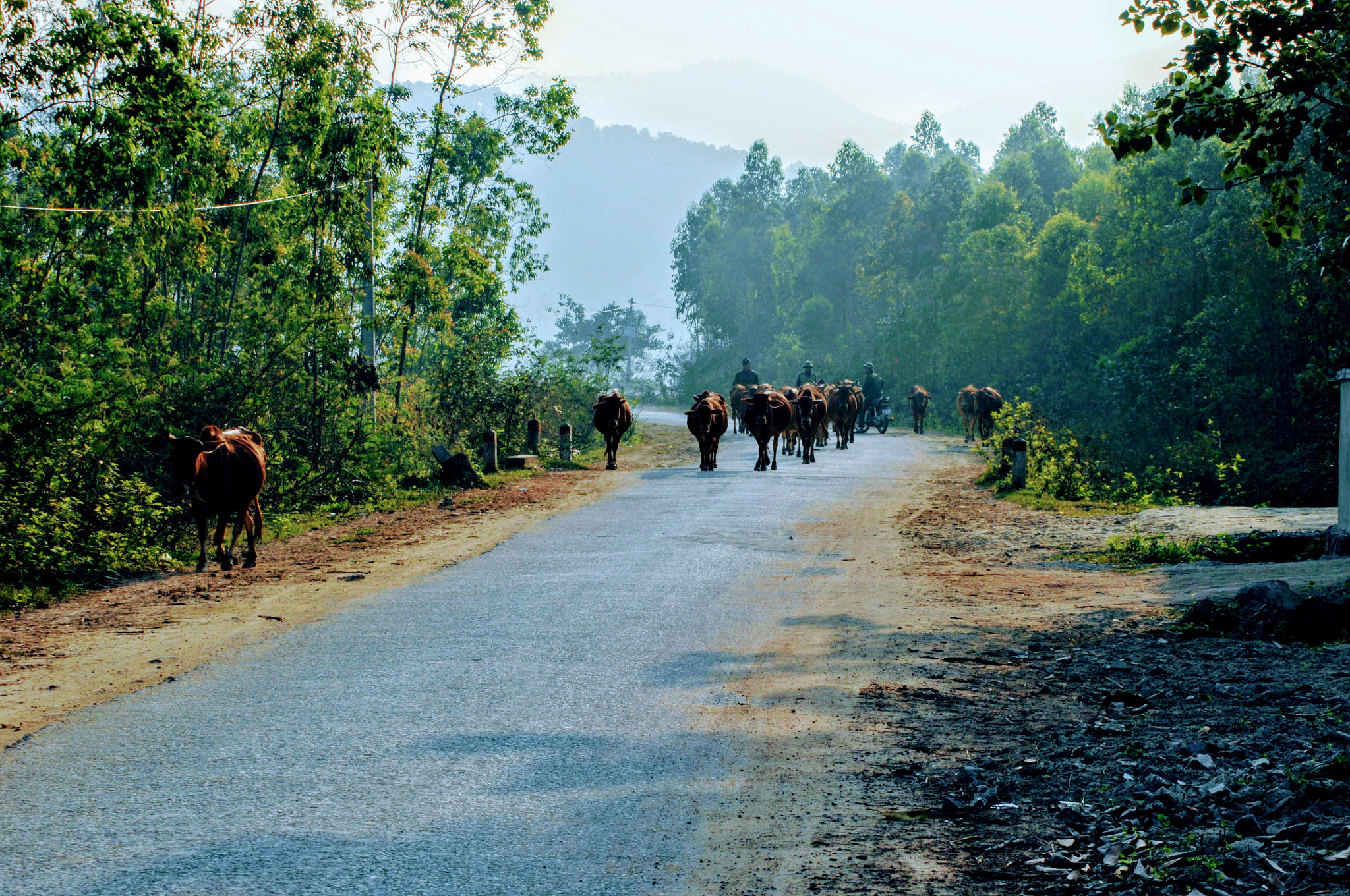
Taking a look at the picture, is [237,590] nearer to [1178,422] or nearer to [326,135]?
[326,135]

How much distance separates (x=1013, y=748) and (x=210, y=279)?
86.1 feet

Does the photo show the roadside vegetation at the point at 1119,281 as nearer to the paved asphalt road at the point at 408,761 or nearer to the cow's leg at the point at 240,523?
the paved asphalt road at the point at 408,761

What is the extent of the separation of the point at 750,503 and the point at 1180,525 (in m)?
6.55

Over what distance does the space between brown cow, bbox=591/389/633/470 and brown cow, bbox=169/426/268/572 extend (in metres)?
12.9

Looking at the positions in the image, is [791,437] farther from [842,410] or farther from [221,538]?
[221,538]

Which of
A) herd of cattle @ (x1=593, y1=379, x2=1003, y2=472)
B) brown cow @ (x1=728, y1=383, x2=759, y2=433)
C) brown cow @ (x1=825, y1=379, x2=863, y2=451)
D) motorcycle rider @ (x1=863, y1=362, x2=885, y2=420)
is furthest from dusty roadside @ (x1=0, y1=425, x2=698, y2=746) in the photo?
motorcycle rider @ (x1=863, y1=362, x2=885, y2=420)

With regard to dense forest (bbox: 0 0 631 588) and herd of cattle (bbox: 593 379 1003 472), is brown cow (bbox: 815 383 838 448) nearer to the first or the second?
herd of cattle (bbox: 593 379 1003 472)

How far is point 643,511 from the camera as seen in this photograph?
57.0ft

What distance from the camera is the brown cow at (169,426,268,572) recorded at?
1173cm

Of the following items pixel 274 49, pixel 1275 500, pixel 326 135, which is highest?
pixel 274 49

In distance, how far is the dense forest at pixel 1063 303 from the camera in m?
28.7

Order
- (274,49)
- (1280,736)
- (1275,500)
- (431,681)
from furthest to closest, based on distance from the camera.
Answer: (1275,500), (274,49), (431,681), (1280,736)

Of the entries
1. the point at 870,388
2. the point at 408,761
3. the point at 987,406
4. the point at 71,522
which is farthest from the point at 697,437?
the point at 408,761

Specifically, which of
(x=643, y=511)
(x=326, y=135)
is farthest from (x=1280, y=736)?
(x=326, y=135)
